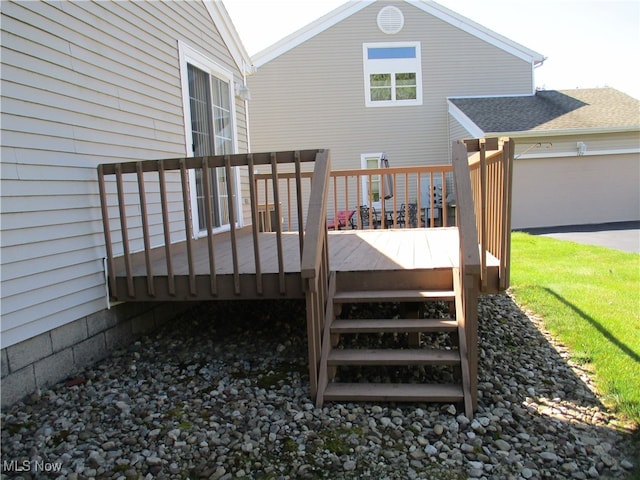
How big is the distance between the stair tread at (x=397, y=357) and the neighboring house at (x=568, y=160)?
995 cm

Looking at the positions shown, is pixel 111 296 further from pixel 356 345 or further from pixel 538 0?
pixel 538 0

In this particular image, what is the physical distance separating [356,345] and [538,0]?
34.0ft

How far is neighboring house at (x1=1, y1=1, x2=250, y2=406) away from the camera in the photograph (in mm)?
2914

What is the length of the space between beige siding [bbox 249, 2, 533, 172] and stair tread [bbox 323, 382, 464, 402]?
1061 centimetres

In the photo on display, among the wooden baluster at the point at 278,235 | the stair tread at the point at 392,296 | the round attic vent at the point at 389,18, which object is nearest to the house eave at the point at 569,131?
the round attic vent at the point at 389,18

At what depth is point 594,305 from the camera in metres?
4.84

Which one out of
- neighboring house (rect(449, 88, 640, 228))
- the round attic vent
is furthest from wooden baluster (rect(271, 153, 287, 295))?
the round attic vent

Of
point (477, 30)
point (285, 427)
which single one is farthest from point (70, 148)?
point (477, 30)

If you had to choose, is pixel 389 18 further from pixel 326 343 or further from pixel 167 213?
pixel 326 343

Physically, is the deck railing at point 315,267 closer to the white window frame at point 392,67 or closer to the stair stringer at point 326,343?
the stair stringer at point 326,343

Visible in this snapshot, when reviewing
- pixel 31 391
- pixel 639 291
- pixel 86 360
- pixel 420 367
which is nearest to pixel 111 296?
pixel 86 360

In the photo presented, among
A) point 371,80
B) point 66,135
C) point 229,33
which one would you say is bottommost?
point 66,135

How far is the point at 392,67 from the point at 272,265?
427 inches

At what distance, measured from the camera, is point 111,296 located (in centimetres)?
374
